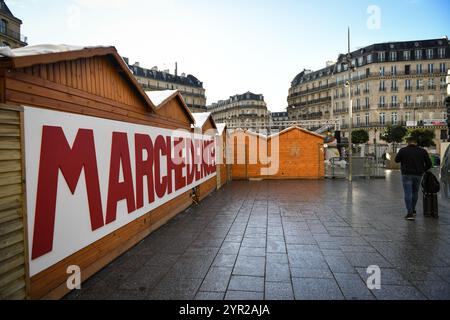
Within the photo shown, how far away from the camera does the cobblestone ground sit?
3.68 m

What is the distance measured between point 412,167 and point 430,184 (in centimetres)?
86

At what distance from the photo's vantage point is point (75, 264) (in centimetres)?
389

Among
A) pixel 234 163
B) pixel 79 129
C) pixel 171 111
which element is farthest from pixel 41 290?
pixel 234 163

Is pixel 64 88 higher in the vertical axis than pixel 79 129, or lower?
higher

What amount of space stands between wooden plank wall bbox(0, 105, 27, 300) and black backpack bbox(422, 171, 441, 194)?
8.38m

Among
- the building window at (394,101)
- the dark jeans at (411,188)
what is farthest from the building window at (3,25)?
the building window at (394,101)

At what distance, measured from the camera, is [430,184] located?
23.6ft

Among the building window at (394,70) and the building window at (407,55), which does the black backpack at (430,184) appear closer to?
the building window at (394,70)

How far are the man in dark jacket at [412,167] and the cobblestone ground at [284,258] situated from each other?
593 millimetres

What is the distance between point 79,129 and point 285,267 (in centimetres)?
368

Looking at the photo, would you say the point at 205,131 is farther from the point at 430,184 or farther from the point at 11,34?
the point at 11,34

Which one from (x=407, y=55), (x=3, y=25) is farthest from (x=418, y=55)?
(x=3, y=25)

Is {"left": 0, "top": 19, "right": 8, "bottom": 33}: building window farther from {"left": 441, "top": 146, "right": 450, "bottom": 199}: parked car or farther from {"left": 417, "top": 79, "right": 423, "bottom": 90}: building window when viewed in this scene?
{"left": 417, "top": 79, "right": 423, "bottom": 90}: building window

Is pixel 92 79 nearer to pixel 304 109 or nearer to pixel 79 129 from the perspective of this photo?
pixel 79 129
